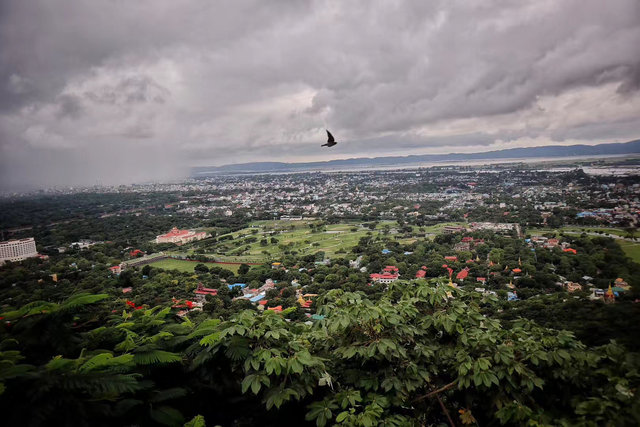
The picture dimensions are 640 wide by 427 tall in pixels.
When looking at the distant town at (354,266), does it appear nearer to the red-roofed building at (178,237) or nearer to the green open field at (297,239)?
the red-roofed building at (178,237)

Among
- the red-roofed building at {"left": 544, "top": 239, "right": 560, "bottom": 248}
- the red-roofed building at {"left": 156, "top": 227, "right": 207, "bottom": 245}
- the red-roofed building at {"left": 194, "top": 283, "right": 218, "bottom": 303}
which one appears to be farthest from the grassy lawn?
the red-roofed building at {"left": 156, "top": 227, "right": 207, "bottom": 245}

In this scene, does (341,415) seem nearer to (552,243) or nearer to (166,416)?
(166,416)

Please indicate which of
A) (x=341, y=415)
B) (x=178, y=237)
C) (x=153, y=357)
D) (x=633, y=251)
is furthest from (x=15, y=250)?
(x=633, y=251)

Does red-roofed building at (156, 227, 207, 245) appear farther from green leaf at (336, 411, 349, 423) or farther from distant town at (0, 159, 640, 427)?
green leaf at (336, 411, 349, 423)

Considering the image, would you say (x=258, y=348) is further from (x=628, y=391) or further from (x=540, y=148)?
(x=540, y=148)

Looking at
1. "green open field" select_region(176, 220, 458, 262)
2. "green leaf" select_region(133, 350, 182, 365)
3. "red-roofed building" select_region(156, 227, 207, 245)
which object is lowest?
"green open field" select_region(176, 220, 458, 262)
